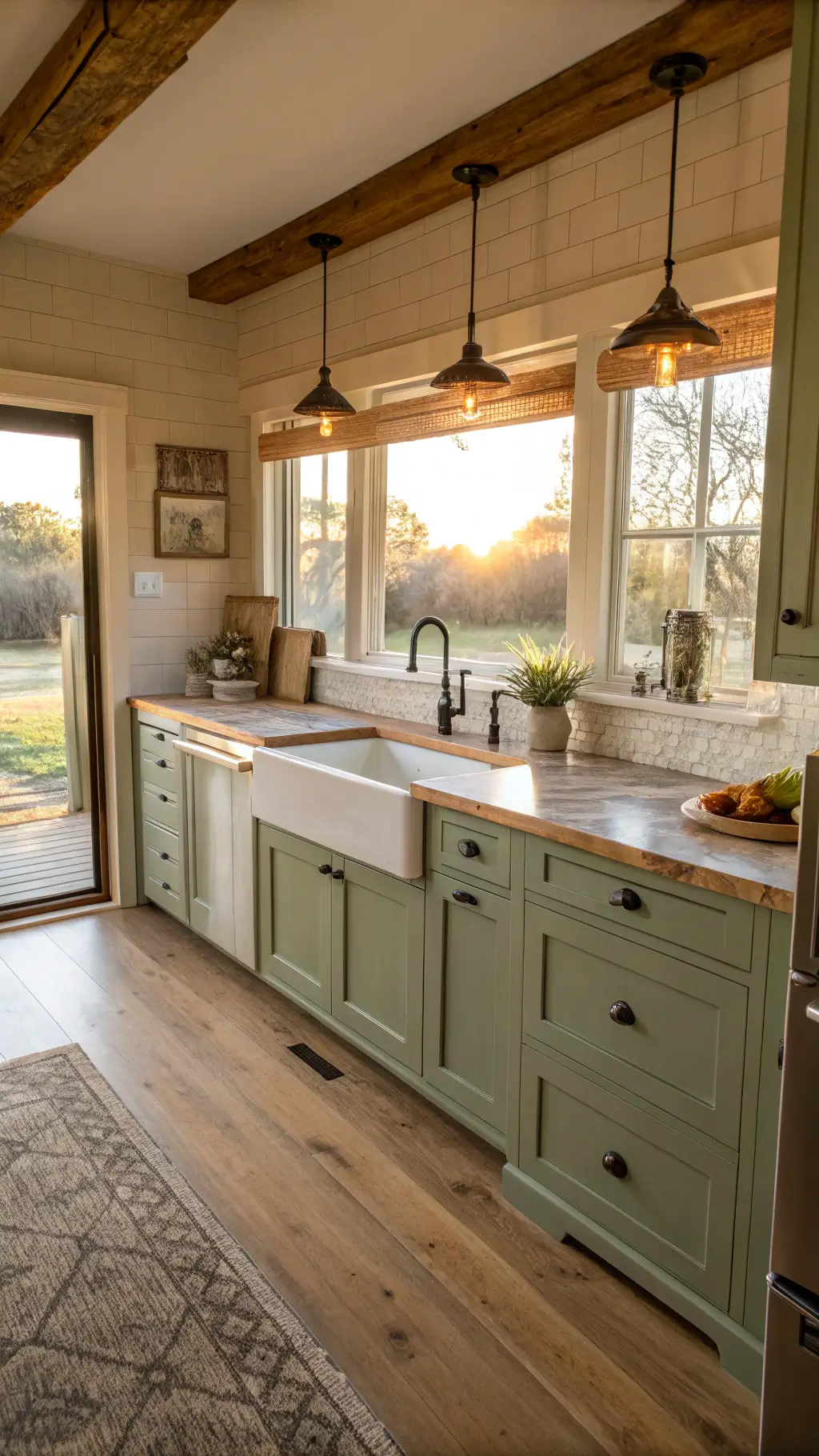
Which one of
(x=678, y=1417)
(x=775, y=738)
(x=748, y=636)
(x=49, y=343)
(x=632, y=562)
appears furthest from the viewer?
(x=49, y=343)

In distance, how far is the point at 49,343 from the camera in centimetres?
413

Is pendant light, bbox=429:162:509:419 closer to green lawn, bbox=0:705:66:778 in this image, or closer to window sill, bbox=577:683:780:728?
window sill, bbox=577:683:780:728

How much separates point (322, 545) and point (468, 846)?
7.70ft

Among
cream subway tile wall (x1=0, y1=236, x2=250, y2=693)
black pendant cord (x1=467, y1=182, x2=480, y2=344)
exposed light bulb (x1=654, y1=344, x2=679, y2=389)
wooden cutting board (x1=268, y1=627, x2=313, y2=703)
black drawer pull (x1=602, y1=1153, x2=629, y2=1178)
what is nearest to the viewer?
black drawer pull (x1=602, y1=1153, x2=629, y2=1178)

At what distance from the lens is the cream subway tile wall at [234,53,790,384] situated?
241cm

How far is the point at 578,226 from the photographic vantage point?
2.90 meters

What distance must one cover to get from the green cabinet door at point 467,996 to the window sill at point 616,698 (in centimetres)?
79

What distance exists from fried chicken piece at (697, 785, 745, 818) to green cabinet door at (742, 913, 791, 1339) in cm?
39

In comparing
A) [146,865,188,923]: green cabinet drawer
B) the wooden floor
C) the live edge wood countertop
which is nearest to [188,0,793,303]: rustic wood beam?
the live edge wood countertop

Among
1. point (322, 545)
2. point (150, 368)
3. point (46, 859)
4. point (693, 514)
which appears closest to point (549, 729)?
point (693, 514)

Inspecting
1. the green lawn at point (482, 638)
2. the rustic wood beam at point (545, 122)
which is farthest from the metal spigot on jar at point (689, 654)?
the rustic wood beam at point (545, 122)

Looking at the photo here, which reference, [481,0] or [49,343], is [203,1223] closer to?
[481,0]

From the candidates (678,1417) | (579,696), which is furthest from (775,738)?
(678,1417)

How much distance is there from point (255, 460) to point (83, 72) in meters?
2.33
